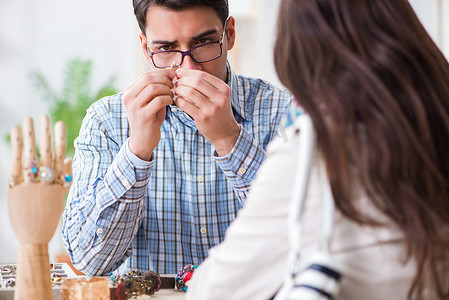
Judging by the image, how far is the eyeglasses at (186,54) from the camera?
180 centimetres

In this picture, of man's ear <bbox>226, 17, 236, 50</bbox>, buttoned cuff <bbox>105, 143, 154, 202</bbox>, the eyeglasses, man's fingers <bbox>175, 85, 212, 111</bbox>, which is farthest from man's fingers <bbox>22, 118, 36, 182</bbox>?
man's ear <bbox>226, 17, 236, 50</bbox>

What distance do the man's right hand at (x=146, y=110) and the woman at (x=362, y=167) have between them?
29.1 inches

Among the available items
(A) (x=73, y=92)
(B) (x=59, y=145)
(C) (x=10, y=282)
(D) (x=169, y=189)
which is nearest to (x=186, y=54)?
(D) (x=169, y=189)

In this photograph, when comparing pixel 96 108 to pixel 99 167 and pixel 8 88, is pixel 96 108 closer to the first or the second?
pixel 99 167

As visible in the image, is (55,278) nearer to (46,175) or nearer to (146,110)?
(46,175)

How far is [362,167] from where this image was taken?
852 millimetres

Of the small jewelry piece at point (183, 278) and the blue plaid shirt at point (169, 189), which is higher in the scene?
the blue plaid shirt at point (169, 189)

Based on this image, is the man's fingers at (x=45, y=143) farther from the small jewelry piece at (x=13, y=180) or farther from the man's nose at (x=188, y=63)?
A: the man's nose at (x=188, y=63)

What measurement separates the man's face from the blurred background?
377 centimetres

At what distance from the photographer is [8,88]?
18.7 ft

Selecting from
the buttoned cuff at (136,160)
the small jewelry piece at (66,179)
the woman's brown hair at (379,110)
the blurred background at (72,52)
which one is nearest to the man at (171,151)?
the buttoned cuff at (136,160)

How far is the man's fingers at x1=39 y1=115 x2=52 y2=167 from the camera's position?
3.68 feet

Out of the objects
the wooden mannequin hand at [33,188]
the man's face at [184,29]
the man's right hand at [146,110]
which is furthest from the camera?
the man's face at [184,29]

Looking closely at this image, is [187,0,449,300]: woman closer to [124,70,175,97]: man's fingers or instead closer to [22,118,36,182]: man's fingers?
[22,118,36,182]: man's fingers
